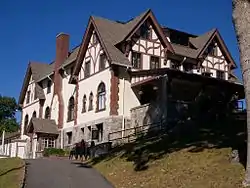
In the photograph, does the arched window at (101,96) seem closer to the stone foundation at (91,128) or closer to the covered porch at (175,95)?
the stone foundation at (91,128)

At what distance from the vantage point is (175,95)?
32594 millimetres

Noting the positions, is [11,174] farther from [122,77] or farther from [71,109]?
[71,109]

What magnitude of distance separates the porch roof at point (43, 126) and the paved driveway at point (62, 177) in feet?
57.6

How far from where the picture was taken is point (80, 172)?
2227 cm

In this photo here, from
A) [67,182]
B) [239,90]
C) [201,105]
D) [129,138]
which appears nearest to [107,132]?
[129,138]

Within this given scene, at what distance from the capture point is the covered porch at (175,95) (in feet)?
102

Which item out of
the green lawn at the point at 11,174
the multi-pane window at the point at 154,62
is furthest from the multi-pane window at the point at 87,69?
the green lawn at the point at 11,174

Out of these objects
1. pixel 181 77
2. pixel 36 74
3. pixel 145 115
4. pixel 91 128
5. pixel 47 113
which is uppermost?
pixel 36 74

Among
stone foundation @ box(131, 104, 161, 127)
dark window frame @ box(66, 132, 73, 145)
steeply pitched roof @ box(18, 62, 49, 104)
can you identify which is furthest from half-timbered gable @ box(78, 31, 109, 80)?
steeply pitched roof @ box(18, 62, 49, 104)

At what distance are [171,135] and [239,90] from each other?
11.0 meters

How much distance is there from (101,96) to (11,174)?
1578 cm

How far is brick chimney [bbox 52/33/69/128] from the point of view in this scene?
144ft

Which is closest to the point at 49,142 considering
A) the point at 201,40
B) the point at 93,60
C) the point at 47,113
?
the point at 47,113

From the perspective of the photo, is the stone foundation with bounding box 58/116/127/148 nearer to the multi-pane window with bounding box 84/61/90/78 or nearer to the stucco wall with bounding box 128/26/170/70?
the multi-pane window with bounding box 84/61/90/78
